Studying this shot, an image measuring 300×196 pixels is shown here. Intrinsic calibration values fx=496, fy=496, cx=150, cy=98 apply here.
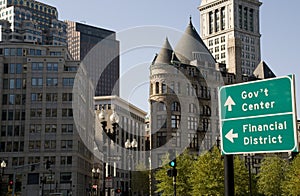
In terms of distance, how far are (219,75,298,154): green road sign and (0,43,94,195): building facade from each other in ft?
271

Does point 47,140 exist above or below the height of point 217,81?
below

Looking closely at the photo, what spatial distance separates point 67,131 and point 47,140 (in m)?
4.09

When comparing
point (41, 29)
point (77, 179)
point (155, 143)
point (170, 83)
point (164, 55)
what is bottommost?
point (77, 179)

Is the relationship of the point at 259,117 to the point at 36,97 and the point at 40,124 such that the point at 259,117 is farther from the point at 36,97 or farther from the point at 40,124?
the point at 36,97

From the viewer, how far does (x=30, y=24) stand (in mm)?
175750

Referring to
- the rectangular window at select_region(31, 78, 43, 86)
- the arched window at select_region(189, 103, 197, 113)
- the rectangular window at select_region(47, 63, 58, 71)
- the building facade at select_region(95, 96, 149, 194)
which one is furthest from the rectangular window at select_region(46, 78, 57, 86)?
the building facade at select_region(95, 96, 149, 194)

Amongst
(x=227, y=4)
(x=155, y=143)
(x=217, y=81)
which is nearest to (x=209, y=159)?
(x=155, y=143)

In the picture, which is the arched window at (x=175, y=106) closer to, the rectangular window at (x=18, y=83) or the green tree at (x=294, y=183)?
the rectangular window at (x=18, y=83)

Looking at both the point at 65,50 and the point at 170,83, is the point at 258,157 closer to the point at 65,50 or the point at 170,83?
the point at 170,83

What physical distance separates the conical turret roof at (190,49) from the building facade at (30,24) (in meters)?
68.2

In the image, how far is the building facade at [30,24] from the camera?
6806 inches

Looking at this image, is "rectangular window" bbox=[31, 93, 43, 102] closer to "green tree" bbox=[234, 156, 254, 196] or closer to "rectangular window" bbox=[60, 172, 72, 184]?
"rectangular window" bbox=[60, 172, 72, 184]

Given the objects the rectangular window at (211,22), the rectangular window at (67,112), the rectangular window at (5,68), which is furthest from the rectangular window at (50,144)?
the rectangular window at (211,22)

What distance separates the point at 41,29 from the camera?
186 metres
